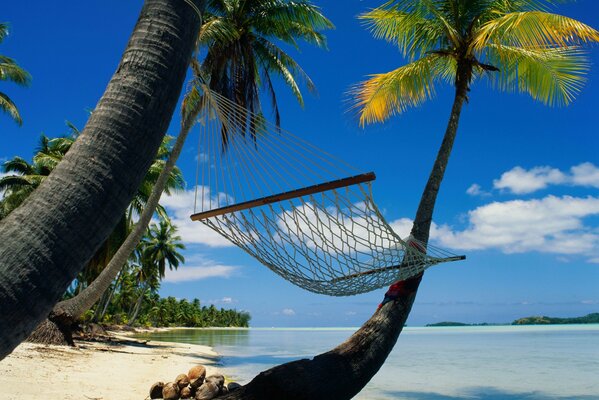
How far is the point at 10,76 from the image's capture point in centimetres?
1058

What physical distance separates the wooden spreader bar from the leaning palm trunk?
465cm

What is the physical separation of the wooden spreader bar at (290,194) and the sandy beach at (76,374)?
2.07m

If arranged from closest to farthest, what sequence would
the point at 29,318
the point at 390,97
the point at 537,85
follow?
the point at 29,318, the point at 537,85, the point at 390,97

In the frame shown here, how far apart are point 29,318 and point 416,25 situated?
16.1 ft

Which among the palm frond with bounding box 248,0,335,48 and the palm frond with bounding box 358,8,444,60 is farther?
the palm frond with bounding box 248,0,335,48

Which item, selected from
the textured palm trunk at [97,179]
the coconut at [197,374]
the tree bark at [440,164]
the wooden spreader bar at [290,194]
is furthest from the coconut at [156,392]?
the textured palm trunk at [97,179]

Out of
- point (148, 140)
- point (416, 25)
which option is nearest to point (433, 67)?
point (416, 25)

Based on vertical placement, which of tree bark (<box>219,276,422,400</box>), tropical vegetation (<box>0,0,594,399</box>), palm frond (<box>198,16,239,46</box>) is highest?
palm frond (<box>198,16,239,46</box>)

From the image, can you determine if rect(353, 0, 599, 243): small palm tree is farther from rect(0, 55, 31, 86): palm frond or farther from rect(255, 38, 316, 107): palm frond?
rect(0, 55, 31, 86): palm frond

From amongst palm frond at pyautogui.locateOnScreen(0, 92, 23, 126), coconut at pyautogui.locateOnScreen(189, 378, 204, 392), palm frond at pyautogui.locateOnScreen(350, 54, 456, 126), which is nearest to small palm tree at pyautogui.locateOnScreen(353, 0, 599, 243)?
palm frond at pyautogui.locateOnScreen(350, 54, 456, 126)

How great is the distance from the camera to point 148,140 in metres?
1.25

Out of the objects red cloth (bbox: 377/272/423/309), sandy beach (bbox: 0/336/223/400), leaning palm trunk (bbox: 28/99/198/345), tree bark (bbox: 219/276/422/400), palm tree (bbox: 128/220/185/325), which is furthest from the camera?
palm tree (bbox: 128/220/185/325)

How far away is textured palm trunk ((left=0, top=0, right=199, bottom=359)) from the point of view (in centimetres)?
104

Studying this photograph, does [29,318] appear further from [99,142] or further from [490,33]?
[490,33]
